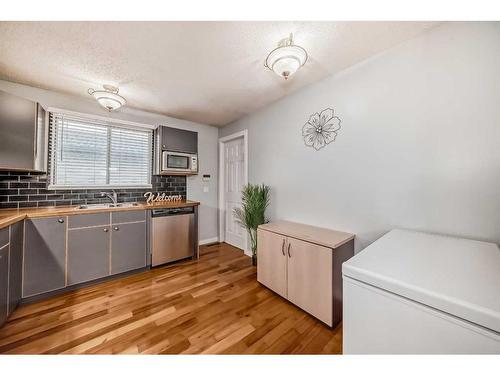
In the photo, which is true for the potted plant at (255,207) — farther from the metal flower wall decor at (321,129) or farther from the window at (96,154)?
the window at (96,154)

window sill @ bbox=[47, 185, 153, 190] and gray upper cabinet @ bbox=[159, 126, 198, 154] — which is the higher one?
gray upper cabinet @ bbox=[159, 126, 198, 154]

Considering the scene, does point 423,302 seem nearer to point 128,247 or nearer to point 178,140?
point 128,247

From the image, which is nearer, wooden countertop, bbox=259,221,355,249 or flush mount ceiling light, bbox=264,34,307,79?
flush mount ceiling light, bbox=264,34,307,79

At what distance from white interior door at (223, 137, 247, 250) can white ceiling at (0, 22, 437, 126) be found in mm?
1170

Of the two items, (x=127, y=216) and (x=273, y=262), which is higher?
(x=127, y=216)

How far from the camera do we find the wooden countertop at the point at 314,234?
1.69m

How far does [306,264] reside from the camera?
5.88 ft

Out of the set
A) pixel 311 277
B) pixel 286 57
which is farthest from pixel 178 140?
pixel 311 277

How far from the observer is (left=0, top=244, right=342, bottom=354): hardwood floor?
1.42m

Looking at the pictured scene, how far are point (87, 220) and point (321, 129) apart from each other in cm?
291

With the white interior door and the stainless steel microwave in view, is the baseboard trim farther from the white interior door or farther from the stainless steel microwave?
the stainless steel microwave

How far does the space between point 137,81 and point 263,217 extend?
7.66ft

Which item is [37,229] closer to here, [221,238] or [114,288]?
[114,288]

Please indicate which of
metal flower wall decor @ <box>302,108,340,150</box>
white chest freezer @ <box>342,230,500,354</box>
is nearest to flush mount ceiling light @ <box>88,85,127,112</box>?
metal flower wall decor @ <box>302,108,340,150</box>
